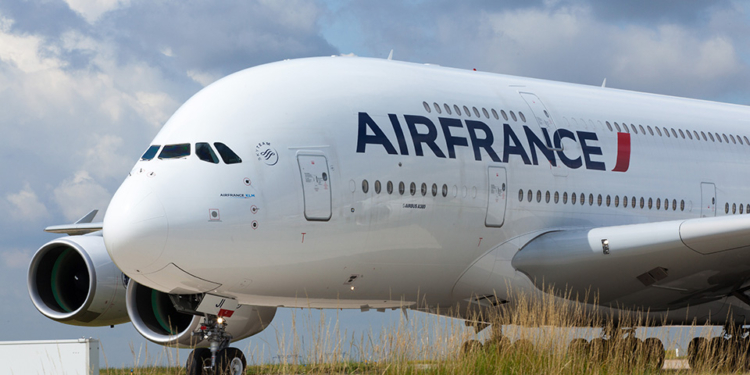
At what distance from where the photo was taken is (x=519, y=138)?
10070 mm

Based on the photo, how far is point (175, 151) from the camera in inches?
324

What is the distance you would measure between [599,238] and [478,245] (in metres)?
1.41

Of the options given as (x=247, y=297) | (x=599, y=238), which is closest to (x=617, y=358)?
(x=599, y=238)

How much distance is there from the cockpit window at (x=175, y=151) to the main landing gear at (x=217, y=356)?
154 centimetres

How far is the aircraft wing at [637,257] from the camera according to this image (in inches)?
378

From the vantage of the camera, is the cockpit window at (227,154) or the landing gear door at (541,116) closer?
the cockpit window at (227,154)

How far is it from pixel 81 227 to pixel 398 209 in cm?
595

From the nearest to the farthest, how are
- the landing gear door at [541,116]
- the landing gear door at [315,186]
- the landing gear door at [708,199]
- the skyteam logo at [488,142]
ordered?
the landing gear door at [315,186]
the skyteam logo at [488,142]
the landing gear door at [541,116]
the landing gear door at [708,199]

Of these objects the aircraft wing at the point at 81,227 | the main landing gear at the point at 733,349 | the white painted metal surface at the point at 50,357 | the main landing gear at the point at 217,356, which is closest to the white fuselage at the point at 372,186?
the main landing gear at the point at 217,356

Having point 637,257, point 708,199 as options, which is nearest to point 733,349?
point 708,199

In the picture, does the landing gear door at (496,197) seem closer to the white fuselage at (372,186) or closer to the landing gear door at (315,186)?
the white fuselage at (372,186)

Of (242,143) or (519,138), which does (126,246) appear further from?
(519,138)

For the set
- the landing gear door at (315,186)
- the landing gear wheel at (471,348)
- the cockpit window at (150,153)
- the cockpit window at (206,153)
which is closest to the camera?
the landing gear wheel at (471,348)

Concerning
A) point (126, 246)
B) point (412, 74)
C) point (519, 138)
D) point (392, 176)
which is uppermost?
point (412, 74)
